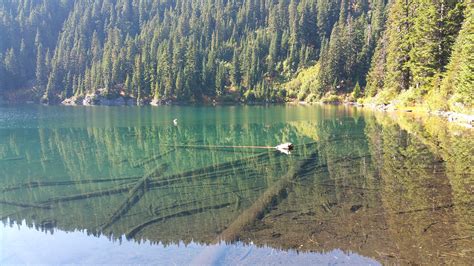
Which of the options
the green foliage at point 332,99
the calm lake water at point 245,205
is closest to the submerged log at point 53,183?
the calm lake water at point 245,205

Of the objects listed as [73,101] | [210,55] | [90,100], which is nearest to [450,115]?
[210,55]

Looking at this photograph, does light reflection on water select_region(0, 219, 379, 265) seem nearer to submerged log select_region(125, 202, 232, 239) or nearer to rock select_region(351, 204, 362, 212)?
submerged log select_region(125, 202, 232, 239)

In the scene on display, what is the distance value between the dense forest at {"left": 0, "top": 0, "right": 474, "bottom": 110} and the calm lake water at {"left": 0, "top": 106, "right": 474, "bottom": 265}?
21289 mm

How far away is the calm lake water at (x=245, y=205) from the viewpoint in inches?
433

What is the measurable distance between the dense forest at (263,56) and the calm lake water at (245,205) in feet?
69.8

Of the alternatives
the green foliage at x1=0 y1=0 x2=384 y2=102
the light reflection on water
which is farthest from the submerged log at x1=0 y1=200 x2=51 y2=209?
the green foliage at x1=0 y1=0 x2=384 y2=102

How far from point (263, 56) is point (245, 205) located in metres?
125

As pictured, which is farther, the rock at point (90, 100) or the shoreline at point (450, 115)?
the rock at point (90, 100)

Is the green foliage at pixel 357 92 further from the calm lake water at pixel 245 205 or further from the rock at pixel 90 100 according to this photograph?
the rock at pixel 90 100

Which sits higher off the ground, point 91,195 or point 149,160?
point 149,160

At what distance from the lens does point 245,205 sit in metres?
15.1

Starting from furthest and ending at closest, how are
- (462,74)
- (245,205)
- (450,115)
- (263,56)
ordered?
(263,56) → (450,115) → (462,74) → (245,205)

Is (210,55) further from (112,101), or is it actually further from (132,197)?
(132,197)

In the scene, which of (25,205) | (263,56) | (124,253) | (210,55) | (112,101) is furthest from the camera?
(263,56)
